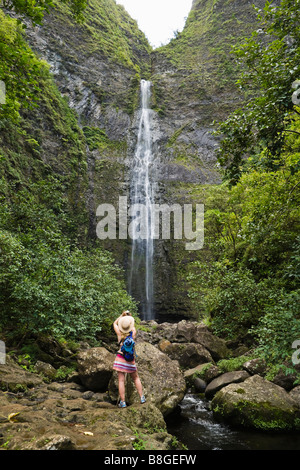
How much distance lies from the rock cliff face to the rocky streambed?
60.4ft

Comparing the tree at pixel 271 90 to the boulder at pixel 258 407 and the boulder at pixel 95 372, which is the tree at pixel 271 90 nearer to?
the boulder at pixel 258 407

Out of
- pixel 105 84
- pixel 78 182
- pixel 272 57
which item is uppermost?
pixel 105 84

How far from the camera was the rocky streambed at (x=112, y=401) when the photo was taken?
323cm

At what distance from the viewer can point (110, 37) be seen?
38625mm

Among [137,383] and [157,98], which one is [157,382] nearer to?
[137,383]

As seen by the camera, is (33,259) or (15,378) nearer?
(15,378)

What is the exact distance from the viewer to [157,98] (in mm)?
36906

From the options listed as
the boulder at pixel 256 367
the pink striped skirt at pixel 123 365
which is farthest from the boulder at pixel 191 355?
the pink striped skirt at pixel 123 365

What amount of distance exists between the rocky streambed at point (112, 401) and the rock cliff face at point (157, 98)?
18424 mm

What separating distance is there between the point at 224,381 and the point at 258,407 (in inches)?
65.9

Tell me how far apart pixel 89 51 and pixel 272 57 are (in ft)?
118

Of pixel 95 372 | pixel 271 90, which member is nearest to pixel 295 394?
pixel 95 372
